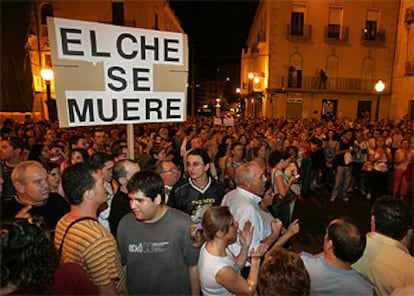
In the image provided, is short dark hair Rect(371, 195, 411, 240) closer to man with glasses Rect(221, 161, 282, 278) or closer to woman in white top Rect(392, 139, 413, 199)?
man with glasses Rect(221, 161, 282, 278)

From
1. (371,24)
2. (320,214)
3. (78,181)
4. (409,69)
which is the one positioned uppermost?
(371,24)

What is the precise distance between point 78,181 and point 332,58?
2931 centimetres

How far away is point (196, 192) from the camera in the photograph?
361 cm

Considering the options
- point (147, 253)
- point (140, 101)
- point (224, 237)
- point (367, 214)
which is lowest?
point (367, 214)

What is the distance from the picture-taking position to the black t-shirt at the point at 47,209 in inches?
116

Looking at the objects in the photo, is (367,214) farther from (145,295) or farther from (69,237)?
(69,237)

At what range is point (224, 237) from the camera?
2.30m

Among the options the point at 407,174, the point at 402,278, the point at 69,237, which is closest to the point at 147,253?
the point at 69,237

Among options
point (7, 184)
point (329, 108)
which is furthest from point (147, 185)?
point (329, 108)

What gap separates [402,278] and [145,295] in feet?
6.84

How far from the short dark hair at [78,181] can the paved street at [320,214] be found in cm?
408

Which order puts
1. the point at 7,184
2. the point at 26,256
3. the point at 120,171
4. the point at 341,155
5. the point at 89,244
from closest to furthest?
the point at 26,256
the point at 89,244
the point at 120,171
the point at 7,184
the point at 341,155

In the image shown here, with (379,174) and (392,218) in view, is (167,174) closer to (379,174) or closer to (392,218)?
(392,218)

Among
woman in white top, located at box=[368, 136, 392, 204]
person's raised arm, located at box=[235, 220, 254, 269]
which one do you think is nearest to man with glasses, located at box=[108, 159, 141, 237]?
person's raised arm, located at box=[235, 220, 254, 269]
